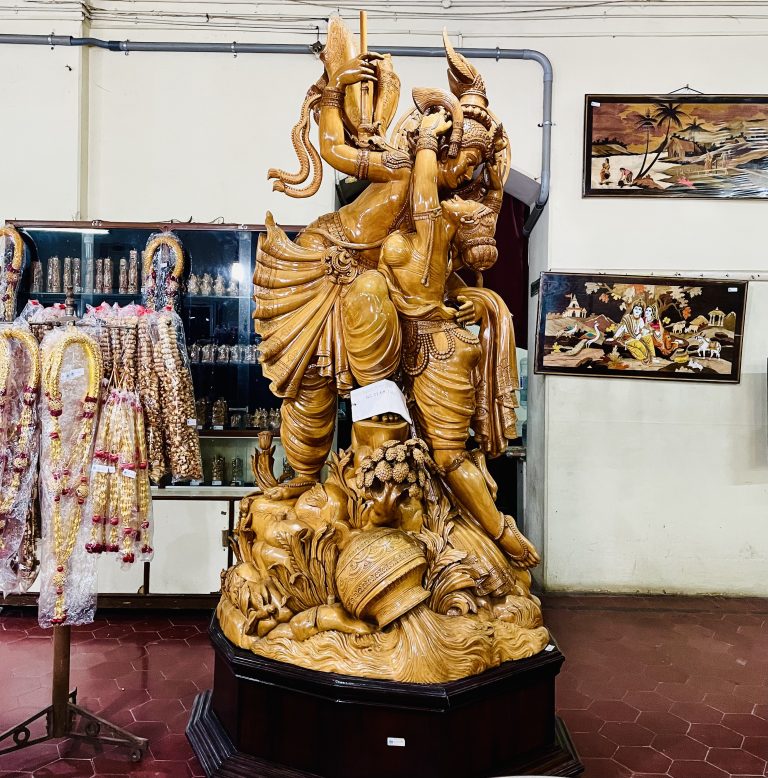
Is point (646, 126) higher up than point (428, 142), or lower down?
higher up

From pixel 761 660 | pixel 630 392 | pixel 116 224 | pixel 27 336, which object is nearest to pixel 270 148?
pixel 116 224

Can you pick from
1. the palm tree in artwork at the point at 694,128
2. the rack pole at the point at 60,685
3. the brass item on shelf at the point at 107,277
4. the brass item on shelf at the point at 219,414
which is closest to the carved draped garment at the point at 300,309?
the rack pole at the point at 60,685

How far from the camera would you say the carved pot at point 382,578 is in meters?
2.04

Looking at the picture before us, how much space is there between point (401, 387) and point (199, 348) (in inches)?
79.6

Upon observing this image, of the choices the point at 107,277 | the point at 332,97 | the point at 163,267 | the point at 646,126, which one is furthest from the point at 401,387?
the point at 646,126

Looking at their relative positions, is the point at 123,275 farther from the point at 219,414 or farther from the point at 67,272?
the point at 219,414

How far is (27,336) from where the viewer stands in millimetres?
2393

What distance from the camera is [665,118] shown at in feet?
13.8

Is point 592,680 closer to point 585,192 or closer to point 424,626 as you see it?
point 424,626

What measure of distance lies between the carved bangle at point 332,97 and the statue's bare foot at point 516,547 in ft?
5.61

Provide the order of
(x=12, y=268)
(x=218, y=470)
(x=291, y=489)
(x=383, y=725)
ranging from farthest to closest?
1. (x=218, y=470)
2. (x=12, y=268)
3. (x=291, y=489)
4. (x=383, y=725)

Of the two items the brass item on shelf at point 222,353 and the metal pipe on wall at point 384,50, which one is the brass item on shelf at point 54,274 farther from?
the metal pipe on wall at point 384,50

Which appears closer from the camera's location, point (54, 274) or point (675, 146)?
point (54, 274)

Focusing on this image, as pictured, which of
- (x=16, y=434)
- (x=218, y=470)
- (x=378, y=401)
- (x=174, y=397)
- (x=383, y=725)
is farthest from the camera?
(x=218, y=470)
